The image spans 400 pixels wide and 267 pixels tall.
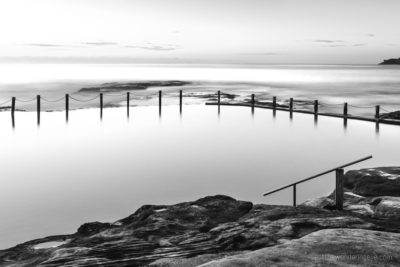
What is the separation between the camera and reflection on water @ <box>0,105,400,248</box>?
10523 millimetres

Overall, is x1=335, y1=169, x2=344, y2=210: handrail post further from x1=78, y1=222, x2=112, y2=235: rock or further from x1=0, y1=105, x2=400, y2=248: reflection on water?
x1=78, y1=222, x2=112, y2=235: rock

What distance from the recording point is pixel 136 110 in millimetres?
28797

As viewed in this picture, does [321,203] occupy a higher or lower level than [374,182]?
lower

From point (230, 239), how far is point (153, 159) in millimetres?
10093

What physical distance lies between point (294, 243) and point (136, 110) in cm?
2473

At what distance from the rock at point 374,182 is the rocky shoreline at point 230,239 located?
2.93ft

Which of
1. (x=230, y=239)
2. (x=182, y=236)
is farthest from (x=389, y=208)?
(x=182, y=236)

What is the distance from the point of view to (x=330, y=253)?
4.33 metres

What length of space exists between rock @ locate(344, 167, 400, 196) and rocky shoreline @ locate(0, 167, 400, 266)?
89cm

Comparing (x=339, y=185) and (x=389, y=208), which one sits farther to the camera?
(x=339, y=185)

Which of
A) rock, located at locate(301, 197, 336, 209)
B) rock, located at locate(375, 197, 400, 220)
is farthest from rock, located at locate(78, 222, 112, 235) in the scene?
rock, located at locate(375, 197, 400, 220)

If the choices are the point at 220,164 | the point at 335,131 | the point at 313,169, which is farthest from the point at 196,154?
the point at 335,131

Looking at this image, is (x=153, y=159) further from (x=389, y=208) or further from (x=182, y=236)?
(x=182, y=236)

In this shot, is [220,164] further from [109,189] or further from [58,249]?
[58,249]
